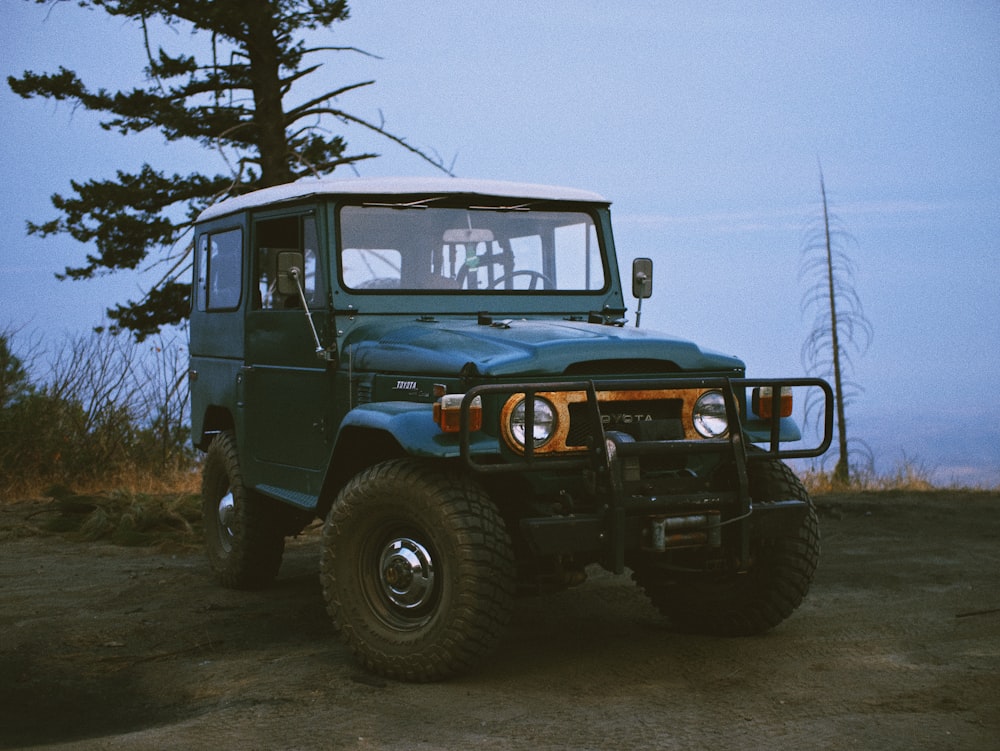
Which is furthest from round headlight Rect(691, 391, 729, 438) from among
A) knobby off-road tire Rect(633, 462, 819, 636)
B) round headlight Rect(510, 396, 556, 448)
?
round headlight Rect(510, 396, 556, 448)

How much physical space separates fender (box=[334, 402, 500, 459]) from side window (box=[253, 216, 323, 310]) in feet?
4.42

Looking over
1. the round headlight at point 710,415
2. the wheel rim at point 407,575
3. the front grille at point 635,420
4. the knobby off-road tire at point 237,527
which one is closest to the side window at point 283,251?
the knobby off-road tire at point 237,527

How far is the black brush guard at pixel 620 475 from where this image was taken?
5445 mm

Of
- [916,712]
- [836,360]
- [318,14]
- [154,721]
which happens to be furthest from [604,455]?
[318,14]

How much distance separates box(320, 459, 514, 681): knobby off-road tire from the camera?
18.0 ft

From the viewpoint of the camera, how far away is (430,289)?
23.5 ft

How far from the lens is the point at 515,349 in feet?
19.3

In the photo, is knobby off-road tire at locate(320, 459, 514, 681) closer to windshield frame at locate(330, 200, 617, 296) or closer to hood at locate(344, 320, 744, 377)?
hood at locate(344, 320, 744, 377)

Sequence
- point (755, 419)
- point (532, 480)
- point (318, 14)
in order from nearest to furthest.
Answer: point (532, 480) → point (755, 419) → point (318, 14)

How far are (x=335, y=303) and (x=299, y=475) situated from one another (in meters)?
1.13

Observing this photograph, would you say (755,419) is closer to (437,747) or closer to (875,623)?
(875,623)

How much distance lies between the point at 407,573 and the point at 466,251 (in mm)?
2268

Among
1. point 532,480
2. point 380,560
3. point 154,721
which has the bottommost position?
point 154,721

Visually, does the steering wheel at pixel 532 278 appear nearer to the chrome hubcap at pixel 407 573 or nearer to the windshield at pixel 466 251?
the windshield at pixel 466 251
